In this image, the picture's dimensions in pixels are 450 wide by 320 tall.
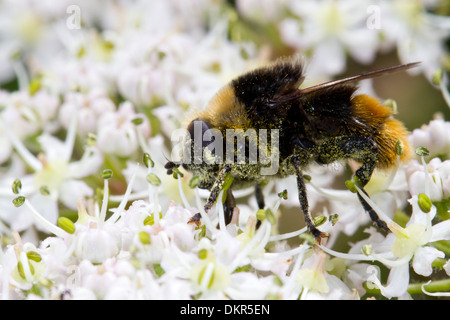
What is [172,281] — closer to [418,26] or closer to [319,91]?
[319,91]

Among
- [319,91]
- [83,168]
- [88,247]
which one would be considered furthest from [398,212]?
[83,168]

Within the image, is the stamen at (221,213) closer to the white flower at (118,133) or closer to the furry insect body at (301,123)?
the furry insect body at (301,123)

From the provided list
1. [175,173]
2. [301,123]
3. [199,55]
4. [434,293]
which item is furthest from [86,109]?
[434,293]

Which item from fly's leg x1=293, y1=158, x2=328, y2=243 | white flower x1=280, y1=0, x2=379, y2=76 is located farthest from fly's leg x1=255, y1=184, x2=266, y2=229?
white flower x1=280, y1=0, x2=379, y2=76

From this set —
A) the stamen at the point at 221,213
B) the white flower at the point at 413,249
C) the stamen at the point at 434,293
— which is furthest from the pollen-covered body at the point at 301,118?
the stamen at the point at 434,293

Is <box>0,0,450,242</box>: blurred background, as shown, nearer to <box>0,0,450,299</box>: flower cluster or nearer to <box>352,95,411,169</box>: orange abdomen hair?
<box>0,0,450,299</box>: flower cluster
